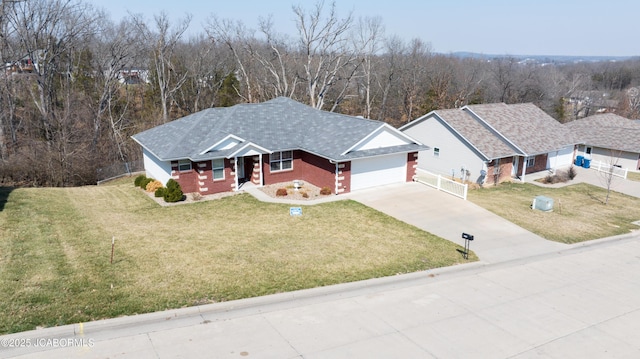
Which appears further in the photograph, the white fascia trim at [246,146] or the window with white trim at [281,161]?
the window with white trim at [281,161]

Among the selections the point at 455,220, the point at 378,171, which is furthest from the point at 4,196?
the point at 455,220

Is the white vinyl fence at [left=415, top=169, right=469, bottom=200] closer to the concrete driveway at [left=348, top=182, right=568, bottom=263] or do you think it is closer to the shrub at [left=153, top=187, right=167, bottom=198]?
the concrete driveway at [left=348, top=182, right=568, bottom=263]

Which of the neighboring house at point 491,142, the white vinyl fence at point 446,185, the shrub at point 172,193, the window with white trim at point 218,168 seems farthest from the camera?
the neighboring house at point 491,142

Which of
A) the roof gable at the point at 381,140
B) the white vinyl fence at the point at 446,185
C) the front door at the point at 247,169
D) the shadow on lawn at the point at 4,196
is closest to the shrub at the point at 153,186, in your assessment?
the front door at the point at 247,169

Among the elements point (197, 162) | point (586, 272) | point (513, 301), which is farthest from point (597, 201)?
point (197, 162)

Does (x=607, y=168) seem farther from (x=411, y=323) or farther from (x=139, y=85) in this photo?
(x=139, y=85)

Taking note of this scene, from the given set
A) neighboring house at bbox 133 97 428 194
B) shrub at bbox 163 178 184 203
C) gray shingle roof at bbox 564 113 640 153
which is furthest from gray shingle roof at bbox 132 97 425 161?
gray shingle roof at bbox 564 113 640 153

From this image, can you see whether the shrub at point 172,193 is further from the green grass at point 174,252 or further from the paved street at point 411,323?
the paved street at point 411,323
